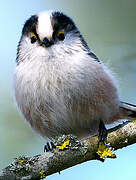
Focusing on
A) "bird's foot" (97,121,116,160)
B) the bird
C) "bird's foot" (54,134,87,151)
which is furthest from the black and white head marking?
"bird's foot" (97,121,116,160)

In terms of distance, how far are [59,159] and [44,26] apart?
5.08 ft

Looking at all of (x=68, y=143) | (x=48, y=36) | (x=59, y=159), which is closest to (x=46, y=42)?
(x=48, y=36)

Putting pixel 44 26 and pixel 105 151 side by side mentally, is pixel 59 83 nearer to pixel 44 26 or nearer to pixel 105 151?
pixel 44 26

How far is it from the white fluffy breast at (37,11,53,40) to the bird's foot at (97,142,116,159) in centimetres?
135

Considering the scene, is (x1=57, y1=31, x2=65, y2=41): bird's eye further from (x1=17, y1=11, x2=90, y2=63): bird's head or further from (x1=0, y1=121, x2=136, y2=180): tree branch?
(x1=0, y1=121, x2=136, y2=180): tree branch

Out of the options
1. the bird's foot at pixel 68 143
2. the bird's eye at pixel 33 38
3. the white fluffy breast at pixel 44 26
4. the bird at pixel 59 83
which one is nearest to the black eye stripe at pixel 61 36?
the bird at pixel 59 83

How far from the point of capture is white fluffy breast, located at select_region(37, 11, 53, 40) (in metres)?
3.98

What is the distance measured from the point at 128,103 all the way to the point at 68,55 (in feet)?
3.49

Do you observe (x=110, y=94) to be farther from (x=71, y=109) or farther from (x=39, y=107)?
(x=39, y=107)

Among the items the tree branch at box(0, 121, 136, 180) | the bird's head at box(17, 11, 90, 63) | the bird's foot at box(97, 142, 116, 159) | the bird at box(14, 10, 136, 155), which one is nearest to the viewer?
the tree branch at box(0, 121, 136, 180)

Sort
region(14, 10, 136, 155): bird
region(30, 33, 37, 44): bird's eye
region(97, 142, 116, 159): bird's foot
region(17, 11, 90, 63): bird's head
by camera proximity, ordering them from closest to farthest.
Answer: region(97, 142, 116, 159): bird's foot
region(14, 10, 136, 155): bird
region(17, 11, 90, 63): bird's head
region(30, 33, 37, 44): bird's eye

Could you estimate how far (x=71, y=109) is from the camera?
13.0ft

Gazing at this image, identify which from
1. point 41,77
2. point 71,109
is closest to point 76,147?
point 71,109

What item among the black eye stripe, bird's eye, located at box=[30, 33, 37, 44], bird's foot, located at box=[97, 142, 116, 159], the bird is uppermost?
bird's eye, located at box=[30, 33, 37, 44]
